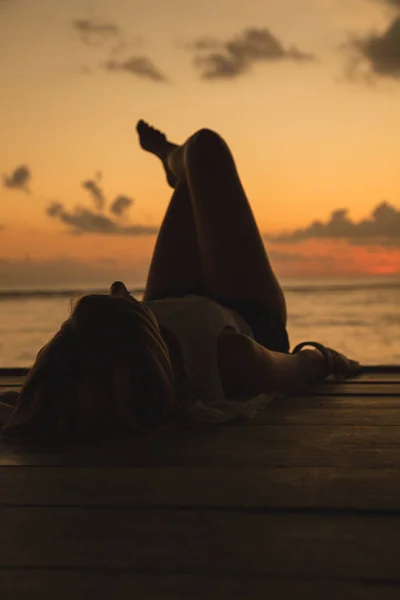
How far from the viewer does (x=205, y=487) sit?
3.01ft

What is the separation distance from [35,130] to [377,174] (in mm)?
3777

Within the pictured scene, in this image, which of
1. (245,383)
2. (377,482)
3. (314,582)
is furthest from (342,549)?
(245,383)

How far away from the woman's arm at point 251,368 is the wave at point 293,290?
808 centimetres

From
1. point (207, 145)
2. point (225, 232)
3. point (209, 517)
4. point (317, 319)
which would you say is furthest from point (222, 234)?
point (317, 319)

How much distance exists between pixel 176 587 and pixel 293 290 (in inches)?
474

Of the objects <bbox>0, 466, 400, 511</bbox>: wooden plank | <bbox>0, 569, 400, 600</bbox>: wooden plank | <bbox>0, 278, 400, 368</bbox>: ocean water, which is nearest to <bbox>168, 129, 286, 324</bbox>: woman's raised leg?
<bbox>0, 466, 400, 511</bbox>: wooden plank

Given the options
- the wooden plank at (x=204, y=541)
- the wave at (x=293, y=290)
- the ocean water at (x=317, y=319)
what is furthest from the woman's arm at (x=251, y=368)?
the wave at (x=293, y=290)

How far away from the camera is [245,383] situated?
65.0 inches

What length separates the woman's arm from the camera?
1563 mm

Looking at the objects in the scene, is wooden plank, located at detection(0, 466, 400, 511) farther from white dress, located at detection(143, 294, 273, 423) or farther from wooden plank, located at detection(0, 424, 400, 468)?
white dress, located at detection(143, 294, 273, 423)

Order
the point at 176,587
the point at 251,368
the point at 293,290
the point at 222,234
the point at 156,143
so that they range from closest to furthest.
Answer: the point at 176,587, the point at 251,368, the point at 222,234, the point at 156,143, the point at 293,290

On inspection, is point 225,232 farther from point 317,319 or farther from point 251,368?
point 317,319

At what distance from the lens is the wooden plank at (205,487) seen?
33.4 inches

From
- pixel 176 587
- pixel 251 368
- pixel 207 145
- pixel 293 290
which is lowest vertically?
pixel 176 587
